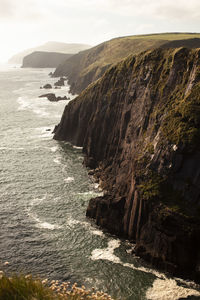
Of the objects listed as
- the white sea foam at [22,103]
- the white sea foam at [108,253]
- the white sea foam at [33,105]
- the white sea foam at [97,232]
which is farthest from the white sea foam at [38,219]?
the white sea foam at [22,103]

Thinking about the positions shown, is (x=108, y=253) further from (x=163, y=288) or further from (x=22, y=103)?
(x=22, y=103)

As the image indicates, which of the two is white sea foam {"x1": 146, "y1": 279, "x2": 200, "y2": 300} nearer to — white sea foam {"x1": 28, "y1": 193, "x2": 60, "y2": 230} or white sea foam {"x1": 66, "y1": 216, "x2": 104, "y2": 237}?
white sea foam {"x1": 66, "y1": 216, "x2": 104, "y2": 237}

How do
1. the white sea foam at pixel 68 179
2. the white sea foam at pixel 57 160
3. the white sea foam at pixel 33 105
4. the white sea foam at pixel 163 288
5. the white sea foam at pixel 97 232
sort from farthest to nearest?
the white sea foam at pixel 33 105, the white sea foam at pixel 57 160, the white sea foam at pixel 68 179, the white sea foam at pixel 97 232, the white sea foam at pixel 163 288

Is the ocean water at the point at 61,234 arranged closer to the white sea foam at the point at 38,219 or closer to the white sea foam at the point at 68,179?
the white sea foam at the point at 38,219

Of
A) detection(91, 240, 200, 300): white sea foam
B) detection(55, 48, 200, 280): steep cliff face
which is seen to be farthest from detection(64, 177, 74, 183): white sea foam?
detection(91, 240, 200, 300): white sea foam

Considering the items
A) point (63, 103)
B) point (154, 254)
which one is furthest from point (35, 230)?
point (63, 103)

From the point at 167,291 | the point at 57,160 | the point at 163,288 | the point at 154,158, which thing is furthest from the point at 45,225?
the point at 57,160

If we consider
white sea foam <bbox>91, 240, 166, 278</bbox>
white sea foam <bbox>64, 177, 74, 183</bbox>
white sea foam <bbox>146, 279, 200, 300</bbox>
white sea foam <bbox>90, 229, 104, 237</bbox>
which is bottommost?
white sea foam <bbox>146, 279, 200, 300</bbox>

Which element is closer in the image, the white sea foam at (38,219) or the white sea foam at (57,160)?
the white sea foam at (38,219)
